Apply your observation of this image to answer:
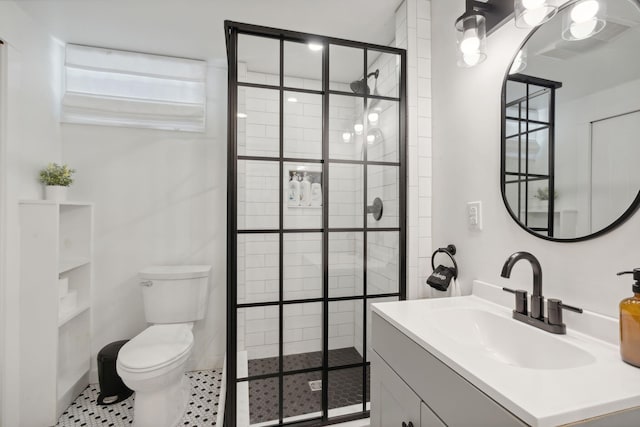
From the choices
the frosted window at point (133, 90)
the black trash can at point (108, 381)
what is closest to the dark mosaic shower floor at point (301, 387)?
the black trash can at point (108, 381)

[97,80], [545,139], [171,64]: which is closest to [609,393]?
[545,139]

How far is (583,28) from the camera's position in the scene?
3.02 ft

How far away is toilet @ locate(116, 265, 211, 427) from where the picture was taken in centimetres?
159

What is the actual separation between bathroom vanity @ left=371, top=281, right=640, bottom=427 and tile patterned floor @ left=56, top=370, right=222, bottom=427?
3.98 ft

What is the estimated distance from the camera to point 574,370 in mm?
690

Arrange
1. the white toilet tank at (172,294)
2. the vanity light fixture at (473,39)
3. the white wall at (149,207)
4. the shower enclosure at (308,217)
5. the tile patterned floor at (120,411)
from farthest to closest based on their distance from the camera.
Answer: the white wall at (149,207) < the white toilet tank at (172,294) < the tile patterned floor at (120,411) < the shower enclosure at (308,217) < the vanity light fixture at (473,39)

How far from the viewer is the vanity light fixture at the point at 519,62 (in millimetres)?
1125

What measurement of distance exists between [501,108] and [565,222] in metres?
0.54

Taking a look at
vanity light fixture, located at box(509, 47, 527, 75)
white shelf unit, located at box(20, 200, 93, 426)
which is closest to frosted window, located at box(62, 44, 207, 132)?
white shelf unit, located at box(20, 200, 93, 426)

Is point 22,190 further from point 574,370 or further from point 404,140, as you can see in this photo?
point 574,370

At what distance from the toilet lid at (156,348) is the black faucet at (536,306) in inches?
68.1

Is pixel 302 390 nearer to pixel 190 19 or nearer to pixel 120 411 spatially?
pixel 120 411

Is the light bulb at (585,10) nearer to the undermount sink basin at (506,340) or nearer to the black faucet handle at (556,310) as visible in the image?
the black faucet handle at (556,310)

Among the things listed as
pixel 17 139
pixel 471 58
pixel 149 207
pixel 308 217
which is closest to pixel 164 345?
pixel 149 207
